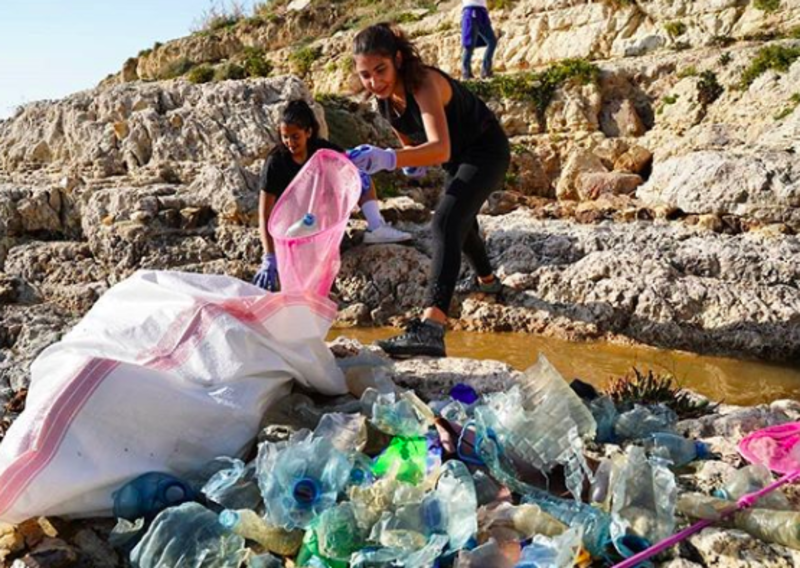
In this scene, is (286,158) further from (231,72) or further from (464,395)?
(231,72)

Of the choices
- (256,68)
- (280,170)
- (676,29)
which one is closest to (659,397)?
(280,170)

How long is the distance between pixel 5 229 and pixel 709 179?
6203 mm

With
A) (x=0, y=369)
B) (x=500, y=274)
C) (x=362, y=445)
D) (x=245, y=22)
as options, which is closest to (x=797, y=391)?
(x=500, y=274)

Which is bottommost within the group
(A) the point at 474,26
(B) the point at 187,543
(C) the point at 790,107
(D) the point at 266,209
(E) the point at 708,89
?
(B) the point at 187,543

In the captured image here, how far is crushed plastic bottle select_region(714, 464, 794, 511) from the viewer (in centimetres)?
177

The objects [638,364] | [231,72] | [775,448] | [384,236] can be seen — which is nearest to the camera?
[775,448]

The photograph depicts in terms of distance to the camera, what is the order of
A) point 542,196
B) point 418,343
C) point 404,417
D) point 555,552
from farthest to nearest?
point 542,196 → point 418,343 → point 404,417 → point 555,552

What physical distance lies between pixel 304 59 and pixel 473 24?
24.4 ft

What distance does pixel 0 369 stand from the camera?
3.70m

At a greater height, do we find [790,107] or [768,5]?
[768,5]

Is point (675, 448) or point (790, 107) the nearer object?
point (675, 448)

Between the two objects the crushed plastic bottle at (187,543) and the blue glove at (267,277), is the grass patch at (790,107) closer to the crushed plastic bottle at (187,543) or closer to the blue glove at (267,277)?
the blue glove at (267,277)

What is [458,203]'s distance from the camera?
3.48m

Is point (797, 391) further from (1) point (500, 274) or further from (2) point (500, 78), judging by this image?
(2) point (500, 78)
